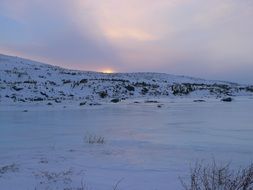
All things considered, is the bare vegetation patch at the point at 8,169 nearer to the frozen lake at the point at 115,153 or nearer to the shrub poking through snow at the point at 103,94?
the frozen lake at the point at 115,153

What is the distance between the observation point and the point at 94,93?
42344 millimetres

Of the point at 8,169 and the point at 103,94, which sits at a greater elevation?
the point at 103,94

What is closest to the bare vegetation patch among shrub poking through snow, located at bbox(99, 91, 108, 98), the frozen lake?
the frozen lake

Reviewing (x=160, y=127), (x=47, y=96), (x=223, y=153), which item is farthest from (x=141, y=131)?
(x=47, y=96)

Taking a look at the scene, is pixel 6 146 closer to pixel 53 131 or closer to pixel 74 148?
pixel 74 148

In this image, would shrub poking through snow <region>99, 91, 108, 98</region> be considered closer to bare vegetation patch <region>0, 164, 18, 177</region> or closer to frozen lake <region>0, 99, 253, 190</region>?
frozen lake <region>0, 99, 253, 190</region>

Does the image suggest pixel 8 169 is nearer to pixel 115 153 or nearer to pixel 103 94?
pixel 115 153

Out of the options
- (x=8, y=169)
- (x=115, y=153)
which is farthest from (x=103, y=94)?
(x=8, y=169)

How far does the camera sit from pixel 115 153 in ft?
34.9

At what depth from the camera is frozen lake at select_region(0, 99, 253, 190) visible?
7844 mm

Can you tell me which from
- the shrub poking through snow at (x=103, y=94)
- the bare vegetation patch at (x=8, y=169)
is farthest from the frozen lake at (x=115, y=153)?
the shrub poking through snow at (x=103, y=94)

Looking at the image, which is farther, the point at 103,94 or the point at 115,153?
the point at 103,94

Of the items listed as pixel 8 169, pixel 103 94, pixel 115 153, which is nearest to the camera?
pixel 8 169

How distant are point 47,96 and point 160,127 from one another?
71.0 feet
